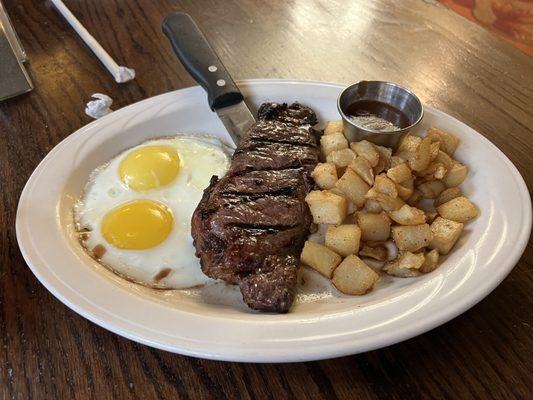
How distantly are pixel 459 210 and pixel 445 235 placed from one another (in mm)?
160

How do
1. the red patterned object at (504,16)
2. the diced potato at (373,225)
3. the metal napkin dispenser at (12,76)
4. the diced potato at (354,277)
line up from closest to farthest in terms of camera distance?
the diced potato at (354,277) → the diced potato at (373,225) → the metal napkin dispenser at (12,76) → the red patterned object at (504,16)

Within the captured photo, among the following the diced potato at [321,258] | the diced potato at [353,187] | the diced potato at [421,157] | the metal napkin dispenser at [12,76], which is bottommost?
the metal napkin dispenser at [12,76]

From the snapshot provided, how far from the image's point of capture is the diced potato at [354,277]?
156cm

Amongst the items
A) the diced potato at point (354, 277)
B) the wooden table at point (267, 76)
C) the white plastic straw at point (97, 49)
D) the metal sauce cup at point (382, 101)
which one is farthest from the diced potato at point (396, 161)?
the white plastic straw at point (97, 49)

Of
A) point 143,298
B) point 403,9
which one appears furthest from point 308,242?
point 403,9

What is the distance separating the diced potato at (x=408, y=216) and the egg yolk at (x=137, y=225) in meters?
0.93

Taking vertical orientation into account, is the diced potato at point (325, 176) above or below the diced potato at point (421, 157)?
below

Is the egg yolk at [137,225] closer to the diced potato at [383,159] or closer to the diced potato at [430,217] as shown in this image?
the diced potato at [383,159]

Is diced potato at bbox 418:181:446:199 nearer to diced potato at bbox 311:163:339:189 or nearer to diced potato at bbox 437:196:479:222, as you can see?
diced potato at bbox 437:196:479:222

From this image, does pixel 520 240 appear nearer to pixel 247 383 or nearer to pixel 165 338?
pixel 247 383

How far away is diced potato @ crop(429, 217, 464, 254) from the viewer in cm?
161

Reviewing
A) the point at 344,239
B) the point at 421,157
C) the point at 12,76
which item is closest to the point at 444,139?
the point at 421,157

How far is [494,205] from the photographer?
1.71 meters

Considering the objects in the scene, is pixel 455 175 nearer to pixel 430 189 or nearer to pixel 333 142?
pixel 430 189
